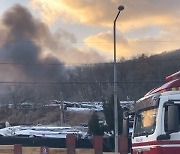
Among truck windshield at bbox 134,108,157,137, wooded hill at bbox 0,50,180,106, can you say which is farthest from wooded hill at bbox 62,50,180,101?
truck windshield at bbox 134,108,157,137

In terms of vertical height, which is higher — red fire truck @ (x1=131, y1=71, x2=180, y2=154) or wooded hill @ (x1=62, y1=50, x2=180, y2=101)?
wooded hill @ (x1=62, y1=50, x2=180, y2=101)

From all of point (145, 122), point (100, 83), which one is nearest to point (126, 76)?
point (100, 83)

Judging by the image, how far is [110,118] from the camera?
44812 millimetres

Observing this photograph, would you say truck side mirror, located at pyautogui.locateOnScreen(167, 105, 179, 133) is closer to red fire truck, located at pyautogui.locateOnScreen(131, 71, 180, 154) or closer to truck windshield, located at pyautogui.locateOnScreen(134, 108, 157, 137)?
red fire truck, located at pyautogui.locateOnScreen(131, 71, 180, 154)

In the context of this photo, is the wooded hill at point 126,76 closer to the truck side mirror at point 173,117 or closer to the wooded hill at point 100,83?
the wooded hill at point 100,83

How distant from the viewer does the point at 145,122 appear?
1079 cm

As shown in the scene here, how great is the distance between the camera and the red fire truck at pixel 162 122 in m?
9.41

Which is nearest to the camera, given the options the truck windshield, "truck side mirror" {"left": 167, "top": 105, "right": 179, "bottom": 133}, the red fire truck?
"truck side mirror" {"left": 167, "top": 105, "right": 179, "bottom": 133}

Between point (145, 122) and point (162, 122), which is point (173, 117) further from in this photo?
point (145, 122)

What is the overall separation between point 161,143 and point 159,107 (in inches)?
27.3

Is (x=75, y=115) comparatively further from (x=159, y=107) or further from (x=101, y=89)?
(x=159, y=107)

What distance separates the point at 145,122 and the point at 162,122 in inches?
42.8

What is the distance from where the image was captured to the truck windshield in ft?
33.4

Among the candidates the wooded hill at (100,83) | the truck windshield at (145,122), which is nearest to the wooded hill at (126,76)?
the wooded hill at (100,83)
